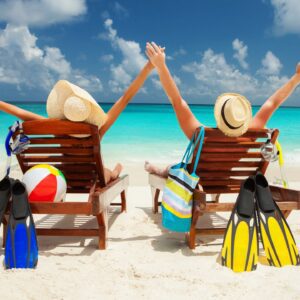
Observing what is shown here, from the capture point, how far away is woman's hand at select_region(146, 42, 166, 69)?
3.67 metres

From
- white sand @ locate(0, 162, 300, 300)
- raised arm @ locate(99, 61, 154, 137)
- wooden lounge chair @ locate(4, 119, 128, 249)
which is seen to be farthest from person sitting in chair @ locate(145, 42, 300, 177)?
white sand @ locate(0, 162, 300, 300)

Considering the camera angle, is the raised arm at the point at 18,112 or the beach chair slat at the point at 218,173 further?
the beach chair slat at the point at 218,173

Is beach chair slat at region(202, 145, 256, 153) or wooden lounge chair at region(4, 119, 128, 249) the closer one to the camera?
wooden lounge chair at region(4, 119, 128, 249)

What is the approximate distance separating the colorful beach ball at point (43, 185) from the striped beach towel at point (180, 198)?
1039mm

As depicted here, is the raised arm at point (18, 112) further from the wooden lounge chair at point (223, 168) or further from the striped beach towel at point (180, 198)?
the wooden lounge chair at point (223, 168)

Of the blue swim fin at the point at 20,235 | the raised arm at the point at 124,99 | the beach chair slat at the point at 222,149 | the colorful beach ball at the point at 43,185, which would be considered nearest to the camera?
the blue swim fin at the point at 20,235

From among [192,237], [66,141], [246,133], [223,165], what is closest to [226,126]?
[246,133]

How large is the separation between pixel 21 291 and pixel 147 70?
8.22 feet

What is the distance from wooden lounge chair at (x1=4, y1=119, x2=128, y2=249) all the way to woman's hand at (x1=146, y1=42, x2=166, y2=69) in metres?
0.93

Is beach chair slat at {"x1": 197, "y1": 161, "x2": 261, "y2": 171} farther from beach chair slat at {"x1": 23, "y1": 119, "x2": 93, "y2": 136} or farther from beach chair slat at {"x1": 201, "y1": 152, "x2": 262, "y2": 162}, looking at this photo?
beach chair slat at {"x1": 23, "y1": 119, "x2": 93, "y2": 136}

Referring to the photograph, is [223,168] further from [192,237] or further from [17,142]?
[17,142]

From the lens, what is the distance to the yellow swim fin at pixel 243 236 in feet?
9.66

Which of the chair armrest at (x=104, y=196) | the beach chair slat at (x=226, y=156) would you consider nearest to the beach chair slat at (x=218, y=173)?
the beach chair slat at (x=226, y=156)

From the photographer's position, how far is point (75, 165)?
12.8 ft
